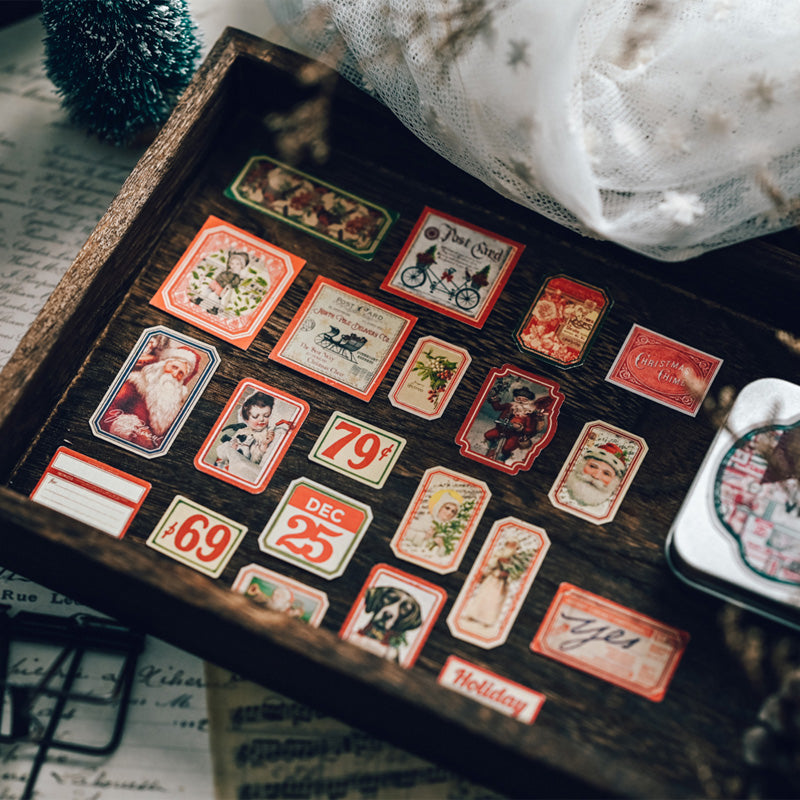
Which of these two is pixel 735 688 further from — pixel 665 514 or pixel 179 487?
pixel 179 487

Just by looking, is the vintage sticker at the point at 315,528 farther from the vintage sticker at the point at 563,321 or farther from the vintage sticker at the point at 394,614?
the vintage sticker at the point at 563,321

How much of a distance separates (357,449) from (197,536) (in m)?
0.15

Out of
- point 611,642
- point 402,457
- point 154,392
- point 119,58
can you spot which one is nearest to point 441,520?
point 402,457

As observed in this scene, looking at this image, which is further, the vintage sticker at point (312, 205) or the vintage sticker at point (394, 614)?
the vintage sticker at point (312, 205)

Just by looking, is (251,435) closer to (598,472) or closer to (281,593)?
(281,593)

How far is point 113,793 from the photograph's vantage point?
26.5 inches

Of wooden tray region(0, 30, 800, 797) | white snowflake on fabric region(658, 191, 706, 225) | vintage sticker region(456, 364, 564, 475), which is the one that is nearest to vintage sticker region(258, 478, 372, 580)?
wooden tray region(0, 30, 800, 797)

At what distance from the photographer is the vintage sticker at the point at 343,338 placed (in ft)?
2.34

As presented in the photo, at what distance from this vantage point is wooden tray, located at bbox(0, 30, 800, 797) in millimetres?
576

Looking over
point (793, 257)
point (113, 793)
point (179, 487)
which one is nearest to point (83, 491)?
point (179, 487)

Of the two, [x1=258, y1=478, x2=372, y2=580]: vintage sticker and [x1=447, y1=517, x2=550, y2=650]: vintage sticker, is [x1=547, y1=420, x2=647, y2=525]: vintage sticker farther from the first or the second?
[x1=258, y1=478, x2=372, y2=580]: vintage sticker

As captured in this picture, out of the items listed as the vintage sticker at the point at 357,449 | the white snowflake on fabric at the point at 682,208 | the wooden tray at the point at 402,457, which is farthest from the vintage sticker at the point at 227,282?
the white snowflake on fabric at the point at 682,208

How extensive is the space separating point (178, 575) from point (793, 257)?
1.82 feet

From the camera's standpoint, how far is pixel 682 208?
665 mm
